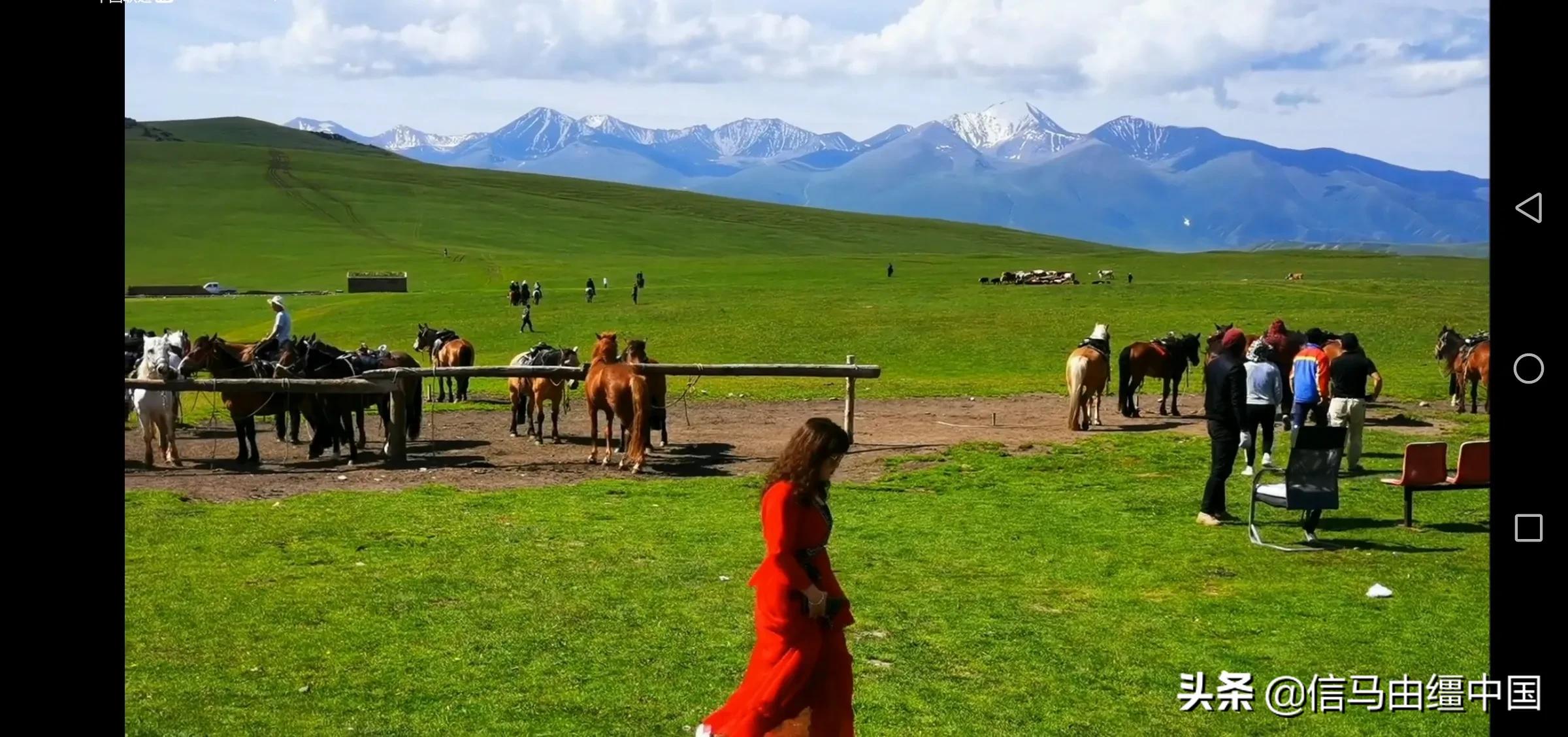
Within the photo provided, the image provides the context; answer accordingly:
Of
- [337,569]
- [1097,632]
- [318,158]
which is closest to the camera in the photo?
[1097,632]

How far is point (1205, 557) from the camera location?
11875 mm

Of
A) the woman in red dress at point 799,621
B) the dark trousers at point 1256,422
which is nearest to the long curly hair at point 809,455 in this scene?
the woman in red dress at point 799,621

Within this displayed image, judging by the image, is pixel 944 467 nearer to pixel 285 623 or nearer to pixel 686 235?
pixel 285 623

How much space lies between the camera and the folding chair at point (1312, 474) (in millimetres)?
12086

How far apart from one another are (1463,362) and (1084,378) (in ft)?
29.1

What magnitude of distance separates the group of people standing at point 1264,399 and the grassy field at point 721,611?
722 mm

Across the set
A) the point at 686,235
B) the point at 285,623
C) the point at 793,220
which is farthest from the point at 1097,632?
the point at 793,220

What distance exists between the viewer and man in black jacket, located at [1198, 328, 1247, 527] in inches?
519
